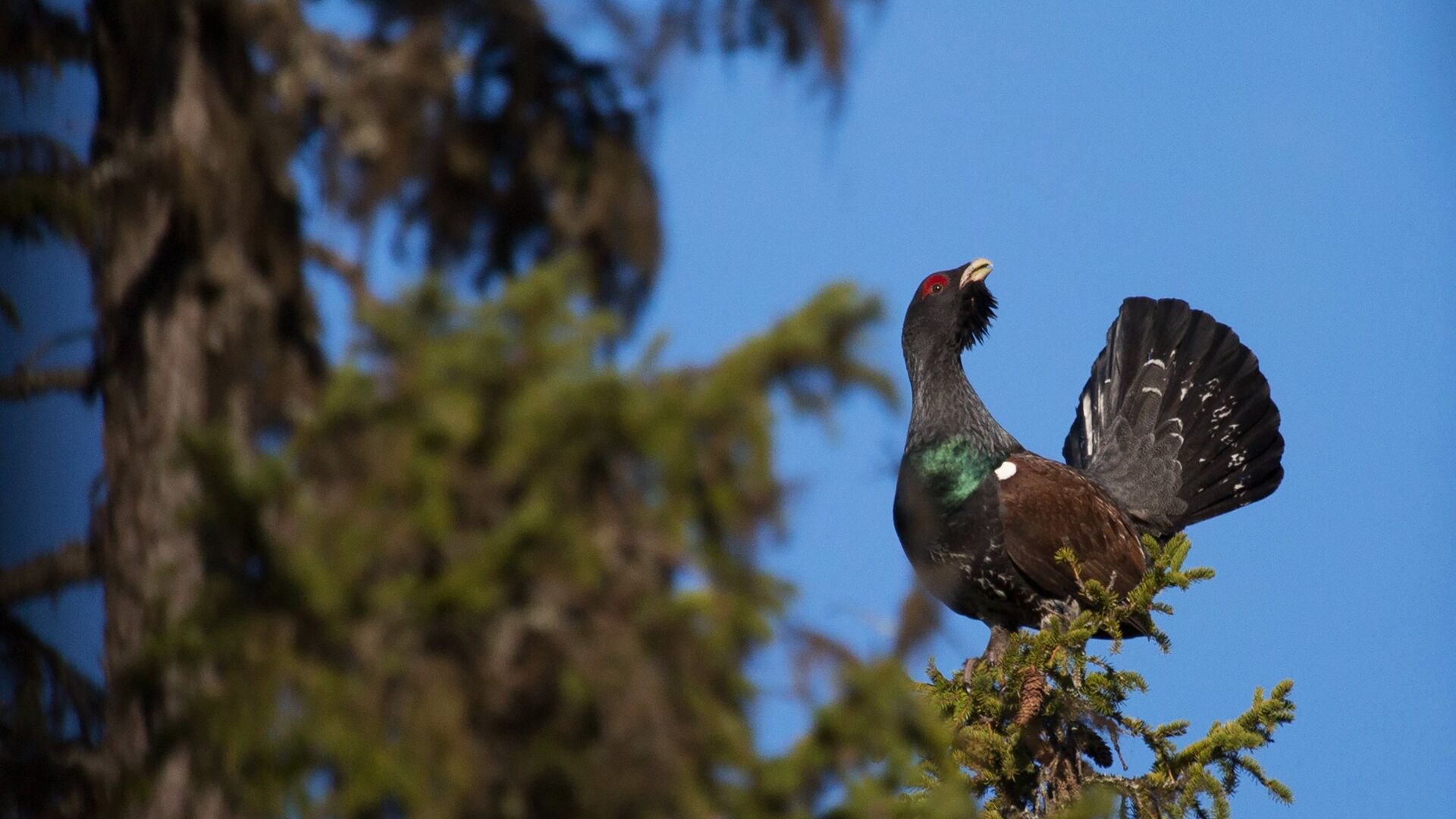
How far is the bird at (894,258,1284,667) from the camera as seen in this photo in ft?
25.7

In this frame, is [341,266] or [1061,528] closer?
[341,266]

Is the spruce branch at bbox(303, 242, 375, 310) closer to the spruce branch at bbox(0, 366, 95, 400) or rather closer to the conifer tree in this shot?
the conifer tree

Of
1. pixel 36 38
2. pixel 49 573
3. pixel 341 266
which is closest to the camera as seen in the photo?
pixel 341 266

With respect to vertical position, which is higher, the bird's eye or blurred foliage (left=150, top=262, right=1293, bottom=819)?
the bird's eye

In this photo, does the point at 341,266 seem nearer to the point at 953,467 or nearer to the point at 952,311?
the point at 953,467

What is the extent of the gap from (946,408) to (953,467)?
1.22ft

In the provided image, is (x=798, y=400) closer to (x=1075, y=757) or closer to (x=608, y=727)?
(x=608, y=727)

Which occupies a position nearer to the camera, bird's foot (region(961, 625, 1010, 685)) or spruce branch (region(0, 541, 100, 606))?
spruce branch (region(0, 541, 100, 606))

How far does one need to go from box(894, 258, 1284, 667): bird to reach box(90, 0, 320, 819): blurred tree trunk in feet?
12.7

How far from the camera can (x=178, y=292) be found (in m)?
3.66

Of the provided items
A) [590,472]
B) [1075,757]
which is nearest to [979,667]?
[1075,757]

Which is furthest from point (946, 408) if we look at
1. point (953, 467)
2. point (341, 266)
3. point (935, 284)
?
point (341, 266)

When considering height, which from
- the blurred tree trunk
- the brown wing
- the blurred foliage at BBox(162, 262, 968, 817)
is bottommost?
the blurred foliage at BBox(162, 262, 968, 817)

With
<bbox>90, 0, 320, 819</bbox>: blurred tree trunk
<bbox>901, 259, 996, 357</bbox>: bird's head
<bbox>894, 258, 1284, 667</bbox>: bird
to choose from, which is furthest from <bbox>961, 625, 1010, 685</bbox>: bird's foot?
<bbox>90, 0, 320, 819</bbox>: blurred tree trunk
